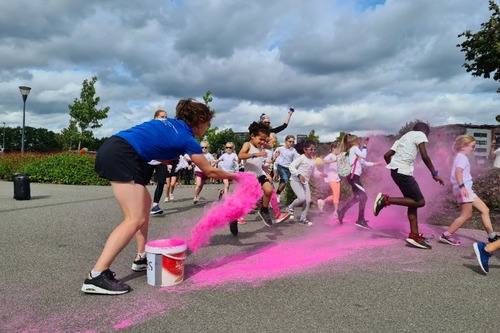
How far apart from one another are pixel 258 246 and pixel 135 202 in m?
2.40

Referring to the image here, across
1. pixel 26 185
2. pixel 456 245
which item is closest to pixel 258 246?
pixel 456 245

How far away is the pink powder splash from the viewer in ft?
15.1

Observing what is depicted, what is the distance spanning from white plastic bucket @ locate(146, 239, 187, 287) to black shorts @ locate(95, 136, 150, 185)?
742 mm

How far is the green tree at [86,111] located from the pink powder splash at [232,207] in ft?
89.9

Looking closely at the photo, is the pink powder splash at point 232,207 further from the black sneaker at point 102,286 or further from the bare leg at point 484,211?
the bare leg at point 484,211

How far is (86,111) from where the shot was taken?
29.2 m

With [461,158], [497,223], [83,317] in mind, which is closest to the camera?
[83,317]

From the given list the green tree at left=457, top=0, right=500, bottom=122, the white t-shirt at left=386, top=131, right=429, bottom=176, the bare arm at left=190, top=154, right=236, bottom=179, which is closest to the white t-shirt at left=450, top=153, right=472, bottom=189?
the white t-shirt at left=386, top=131, right=429, bottom=176

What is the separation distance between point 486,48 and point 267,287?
50.9 ft

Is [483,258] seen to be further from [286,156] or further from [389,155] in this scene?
[286,156]

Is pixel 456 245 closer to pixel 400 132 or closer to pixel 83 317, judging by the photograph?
pixel 83 317

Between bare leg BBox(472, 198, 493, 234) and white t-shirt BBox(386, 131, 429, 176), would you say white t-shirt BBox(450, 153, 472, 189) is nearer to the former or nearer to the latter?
bare leg BBox(472, 198, 493, 234)

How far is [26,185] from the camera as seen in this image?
10.8 metres

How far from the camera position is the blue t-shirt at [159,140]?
3650 mm
